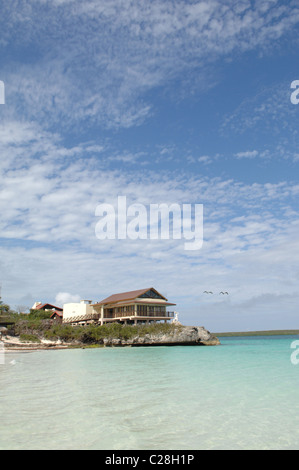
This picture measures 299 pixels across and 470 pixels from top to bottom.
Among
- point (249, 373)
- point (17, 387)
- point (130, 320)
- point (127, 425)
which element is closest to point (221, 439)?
point (127, 425)

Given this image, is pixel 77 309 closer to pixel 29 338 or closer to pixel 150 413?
pixel 29 338

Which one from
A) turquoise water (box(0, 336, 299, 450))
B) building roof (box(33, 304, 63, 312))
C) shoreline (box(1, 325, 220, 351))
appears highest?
turquoise water (box(0, 336, 299, 450))

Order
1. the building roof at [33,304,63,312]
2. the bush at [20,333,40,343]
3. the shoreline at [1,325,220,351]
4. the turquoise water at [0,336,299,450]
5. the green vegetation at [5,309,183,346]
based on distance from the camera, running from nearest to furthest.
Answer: the turquoise water at [0,336,299,450] → the shoreline at [1,325,220,351] → the green vegetation at [5,309,183,346] → the bush at [20,333,40,343] → the building roof at [33,304,63,312]

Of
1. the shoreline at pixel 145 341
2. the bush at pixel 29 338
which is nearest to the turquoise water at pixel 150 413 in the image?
the shoreline at pixel 145 341

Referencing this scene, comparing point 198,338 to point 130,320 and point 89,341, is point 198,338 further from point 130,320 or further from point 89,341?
point 89,341

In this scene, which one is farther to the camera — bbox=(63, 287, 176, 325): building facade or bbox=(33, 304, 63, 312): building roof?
bbox=(33, 304, 63, 312): building roof

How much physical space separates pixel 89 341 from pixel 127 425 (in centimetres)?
3863

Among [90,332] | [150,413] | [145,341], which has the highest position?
[150,413]

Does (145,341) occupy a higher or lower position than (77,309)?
lower

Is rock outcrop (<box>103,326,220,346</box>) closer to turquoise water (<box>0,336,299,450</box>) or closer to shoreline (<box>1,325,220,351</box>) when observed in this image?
shoreline (<box>1,325,220,351</box>)

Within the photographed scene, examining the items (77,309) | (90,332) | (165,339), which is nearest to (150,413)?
(165,339)

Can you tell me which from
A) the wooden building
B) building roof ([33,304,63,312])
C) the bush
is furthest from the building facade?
building roof ([33,304,63,312])

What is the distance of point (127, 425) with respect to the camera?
23.8ft

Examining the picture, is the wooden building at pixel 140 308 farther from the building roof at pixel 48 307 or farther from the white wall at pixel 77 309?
the building roof at pixel 48 307
